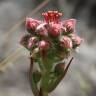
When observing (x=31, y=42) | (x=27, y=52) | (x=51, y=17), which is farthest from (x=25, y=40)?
(x=27, y=52)

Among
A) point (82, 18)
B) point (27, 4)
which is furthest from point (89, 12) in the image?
point (27, 4)

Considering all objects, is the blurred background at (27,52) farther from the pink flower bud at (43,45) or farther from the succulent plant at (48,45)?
the pink flower bud at (43,45)

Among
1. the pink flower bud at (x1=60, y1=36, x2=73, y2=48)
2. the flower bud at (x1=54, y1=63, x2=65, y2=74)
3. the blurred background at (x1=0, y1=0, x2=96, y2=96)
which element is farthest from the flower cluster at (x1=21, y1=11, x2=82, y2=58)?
the blurred background at (x1=0, y1=0, x2=96, y2=96)

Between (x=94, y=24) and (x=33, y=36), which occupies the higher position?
(x=33, y=36)

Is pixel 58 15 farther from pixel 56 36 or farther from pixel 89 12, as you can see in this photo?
pixel 89 12

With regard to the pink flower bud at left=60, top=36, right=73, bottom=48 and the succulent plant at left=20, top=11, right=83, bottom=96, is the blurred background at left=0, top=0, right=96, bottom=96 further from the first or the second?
the pink flower bud at left=60, top=36, right=73, bottom=48

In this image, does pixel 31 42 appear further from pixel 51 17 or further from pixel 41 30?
pixel 51 17
